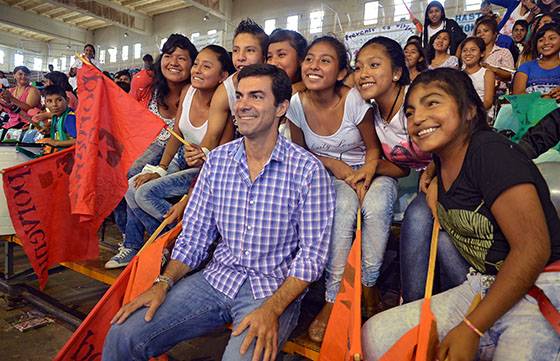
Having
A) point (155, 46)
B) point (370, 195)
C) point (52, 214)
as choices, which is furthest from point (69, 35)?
point (370, 195)

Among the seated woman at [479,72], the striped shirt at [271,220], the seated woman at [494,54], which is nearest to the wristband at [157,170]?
the striped shirt at [271,220]

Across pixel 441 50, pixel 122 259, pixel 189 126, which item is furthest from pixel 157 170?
pixel 441 50

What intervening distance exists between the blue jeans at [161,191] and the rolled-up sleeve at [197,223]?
0.73 m

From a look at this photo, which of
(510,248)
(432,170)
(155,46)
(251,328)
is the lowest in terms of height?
(251,328)

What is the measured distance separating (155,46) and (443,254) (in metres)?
21.5

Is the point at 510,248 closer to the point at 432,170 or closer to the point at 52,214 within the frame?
the point at 432,170

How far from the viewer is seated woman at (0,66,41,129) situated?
6223 millimetres

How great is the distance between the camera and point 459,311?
5.04 feet

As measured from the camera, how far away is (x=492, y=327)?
143cm

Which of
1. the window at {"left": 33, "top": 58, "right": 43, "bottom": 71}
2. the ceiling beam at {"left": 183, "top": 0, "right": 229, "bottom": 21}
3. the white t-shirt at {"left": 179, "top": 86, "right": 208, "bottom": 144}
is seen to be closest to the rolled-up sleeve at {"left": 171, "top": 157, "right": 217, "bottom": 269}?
the white t-shirt at {"left": 179, "top": 86, "right": 208, "bottom": 144}

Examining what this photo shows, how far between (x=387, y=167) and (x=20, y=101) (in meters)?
6.17

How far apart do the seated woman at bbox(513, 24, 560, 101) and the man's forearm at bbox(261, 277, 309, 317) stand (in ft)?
10.3

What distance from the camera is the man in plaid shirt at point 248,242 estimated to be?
68.6 inches

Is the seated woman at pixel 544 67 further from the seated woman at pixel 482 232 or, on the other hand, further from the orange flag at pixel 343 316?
the orange flag at pixel 343 316
